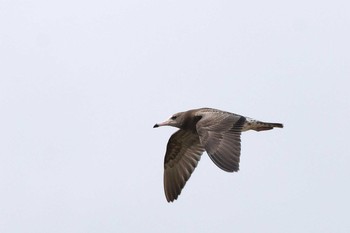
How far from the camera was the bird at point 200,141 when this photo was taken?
77.6 feet

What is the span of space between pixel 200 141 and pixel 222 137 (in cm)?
59

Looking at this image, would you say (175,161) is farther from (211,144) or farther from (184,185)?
(211,144)

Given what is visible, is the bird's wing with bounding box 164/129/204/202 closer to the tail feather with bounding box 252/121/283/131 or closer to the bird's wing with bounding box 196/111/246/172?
the tail feather with bounding box 252/121/283/131

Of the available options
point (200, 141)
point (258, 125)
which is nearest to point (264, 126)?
point (258, 125)

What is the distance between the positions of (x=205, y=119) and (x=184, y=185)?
2874 millimetres

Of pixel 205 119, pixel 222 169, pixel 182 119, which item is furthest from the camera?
pixel 182 119

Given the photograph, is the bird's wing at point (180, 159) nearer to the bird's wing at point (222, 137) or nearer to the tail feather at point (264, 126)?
the tail feather at point (264, 126)

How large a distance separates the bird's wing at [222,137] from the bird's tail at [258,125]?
0.26 meters

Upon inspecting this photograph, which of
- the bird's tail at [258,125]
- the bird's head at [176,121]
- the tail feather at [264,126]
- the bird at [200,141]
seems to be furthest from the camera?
the bird's head at [176,121]

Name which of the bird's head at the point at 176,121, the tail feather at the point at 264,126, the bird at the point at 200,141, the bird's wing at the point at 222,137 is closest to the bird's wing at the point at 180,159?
the bird at the point at 200,141

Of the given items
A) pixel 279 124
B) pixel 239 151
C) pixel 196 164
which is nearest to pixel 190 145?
pixel 196 164

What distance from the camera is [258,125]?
86.2ft

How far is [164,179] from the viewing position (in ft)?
91.4

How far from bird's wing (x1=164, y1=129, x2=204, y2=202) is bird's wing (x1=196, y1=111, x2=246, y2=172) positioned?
1931 millimetres
